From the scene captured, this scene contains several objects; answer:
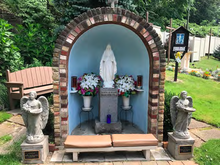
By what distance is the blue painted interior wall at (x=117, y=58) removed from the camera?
13.2ft

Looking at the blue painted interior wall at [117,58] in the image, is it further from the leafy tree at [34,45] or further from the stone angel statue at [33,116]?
the leafy tree at [34,45]

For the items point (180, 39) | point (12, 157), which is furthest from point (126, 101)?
point (180, 39)

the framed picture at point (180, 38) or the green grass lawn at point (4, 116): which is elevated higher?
the framed picture at point (180, 38)

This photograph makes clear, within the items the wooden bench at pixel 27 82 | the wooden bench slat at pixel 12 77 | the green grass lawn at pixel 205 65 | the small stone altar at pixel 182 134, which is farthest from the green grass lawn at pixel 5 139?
the green grass lawn at pixel 205 65

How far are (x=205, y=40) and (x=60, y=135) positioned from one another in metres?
21.0

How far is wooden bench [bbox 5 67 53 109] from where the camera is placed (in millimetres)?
5352

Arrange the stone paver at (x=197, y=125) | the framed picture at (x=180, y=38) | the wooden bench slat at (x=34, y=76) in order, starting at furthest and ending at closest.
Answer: the framed picture at (x=180, y=38), the wooden bench slat at (x=34, y=76), the stone paver at (x=197, y=125)

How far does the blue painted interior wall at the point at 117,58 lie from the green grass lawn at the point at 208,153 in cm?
121

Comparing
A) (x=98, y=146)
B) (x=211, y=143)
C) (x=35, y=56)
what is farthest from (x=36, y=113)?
(x=35, y=56)

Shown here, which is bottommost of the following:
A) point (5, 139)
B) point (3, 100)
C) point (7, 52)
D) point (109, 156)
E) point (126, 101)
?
point (109, 156)

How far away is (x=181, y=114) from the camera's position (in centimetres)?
325

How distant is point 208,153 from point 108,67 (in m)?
2.86

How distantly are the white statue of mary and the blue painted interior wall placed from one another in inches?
18.7

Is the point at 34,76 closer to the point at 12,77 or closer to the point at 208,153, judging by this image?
the point at 12,77
